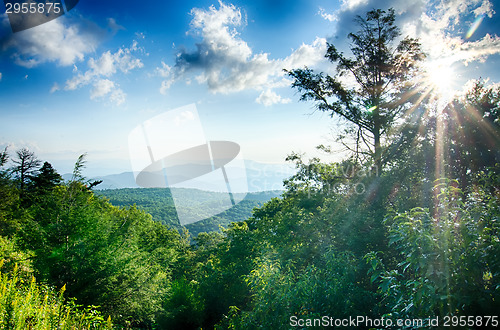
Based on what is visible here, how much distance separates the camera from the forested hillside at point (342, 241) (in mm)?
3023

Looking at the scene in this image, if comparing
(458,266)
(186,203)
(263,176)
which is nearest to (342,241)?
(458,266)

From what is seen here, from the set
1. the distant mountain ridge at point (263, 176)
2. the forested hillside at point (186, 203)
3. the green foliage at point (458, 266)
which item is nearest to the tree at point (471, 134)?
the distant mountain ridge at point (263, 176)

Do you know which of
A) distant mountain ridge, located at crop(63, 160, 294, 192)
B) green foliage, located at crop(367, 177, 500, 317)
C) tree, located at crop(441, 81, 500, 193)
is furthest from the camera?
distant mountain ridge, located at crop(63, 160, 294, 192)

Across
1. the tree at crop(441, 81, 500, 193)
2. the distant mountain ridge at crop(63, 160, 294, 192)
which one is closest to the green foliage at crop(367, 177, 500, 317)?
the tree at crop(441, 81, 500, 193)

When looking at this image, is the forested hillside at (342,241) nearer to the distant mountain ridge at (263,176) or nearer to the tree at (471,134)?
the tree at (471,134)

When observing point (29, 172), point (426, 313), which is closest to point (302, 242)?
point (426, 313)

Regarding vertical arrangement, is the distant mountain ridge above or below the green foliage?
above

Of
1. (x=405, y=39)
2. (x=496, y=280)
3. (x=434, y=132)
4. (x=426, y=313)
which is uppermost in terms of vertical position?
(x=405, y=39)

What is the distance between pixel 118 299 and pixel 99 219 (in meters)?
3.87

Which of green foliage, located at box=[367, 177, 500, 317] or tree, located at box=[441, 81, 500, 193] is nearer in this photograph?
green foliage, located at box=[367, 177, 500, 317]

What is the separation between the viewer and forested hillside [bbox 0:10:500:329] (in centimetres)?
302

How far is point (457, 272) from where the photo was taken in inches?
110

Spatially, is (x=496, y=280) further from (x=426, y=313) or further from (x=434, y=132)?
(x=434, y=132)

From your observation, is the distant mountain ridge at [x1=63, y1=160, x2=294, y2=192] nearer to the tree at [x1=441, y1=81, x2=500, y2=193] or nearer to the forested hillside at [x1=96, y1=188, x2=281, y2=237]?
the tree at [x1=441, y1=81, x2=500, y2=193]
